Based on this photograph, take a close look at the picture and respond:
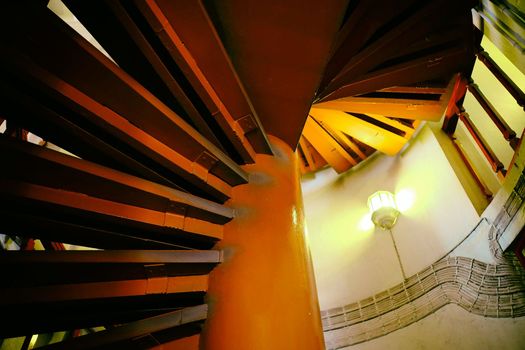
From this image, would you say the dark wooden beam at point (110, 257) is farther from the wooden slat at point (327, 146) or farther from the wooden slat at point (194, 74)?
the wooden slat at point (327, 146)

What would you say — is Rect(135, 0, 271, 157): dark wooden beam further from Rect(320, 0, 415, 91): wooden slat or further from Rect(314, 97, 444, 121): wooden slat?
Rect(314, 97, 444, 121): wooden slat

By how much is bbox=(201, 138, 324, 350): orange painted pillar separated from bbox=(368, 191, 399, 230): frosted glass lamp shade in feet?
9.50

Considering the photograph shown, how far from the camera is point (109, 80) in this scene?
74.2 inches

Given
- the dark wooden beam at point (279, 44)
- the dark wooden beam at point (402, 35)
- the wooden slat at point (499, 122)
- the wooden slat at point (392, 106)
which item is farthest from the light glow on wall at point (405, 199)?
the dark wooden beam at point (279, 44)

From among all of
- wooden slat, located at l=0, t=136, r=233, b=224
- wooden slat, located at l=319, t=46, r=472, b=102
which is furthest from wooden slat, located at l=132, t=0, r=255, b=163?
wooden slat, located at l=319, t=46, r=472, b=102

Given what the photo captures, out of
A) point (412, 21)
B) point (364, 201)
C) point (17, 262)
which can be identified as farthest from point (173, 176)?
point (364, 201)

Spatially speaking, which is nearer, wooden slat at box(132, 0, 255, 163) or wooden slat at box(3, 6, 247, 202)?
wooden slat at box(3, 6, 247, 202)

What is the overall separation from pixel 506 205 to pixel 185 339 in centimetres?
331

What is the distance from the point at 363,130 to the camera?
546 centimetres

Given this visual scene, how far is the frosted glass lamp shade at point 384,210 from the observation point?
4.98 metres

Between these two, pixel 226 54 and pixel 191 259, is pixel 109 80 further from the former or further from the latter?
pixel 191 259

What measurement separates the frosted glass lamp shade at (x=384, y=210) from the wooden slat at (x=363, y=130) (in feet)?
2.84

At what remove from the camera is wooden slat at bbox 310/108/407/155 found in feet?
17.5

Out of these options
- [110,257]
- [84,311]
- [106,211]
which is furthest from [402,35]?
[84,311]
